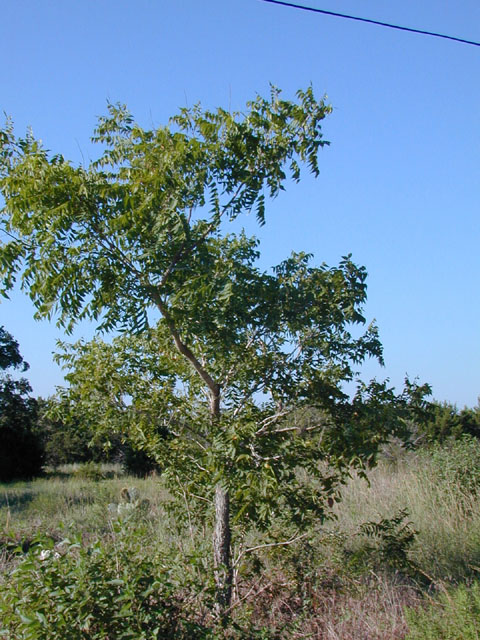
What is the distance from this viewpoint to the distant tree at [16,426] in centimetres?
2261

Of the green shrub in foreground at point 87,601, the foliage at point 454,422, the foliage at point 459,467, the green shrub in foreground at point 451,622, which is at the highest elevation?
the foliage at point 454,422

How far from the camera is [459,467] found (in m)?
10.1

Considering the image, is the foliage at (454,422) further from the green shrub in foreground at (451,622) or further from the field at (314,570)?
the green shrub in foreground at (451,622)

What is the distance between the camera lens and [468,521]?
8.30 metres

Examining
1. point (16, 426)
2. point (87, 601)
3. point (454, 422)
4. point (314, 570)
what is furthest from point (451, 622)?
point (16, 426)

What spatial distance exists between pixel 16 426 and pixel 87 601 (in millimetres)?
22228

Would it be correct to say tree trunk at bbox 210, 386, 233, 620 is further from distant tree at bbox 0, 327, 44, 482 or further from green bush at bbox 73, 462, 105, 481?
distant tree at bbox 0, 327, 44, 482

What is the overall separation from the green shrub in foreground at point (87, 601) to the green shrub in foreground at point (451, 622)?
1.39m

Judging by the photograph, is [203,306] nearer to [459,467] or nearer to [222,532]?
[222,532]

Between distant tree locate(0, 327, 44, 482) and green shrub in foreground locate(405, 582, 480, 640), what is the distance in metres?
19.0

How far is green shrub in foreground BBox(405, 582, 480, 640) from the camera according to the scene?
3.84 metres

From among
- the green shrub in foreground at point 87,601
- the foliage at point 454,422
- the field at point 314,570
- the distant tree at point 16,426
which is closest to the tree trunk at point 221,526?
the field at point 314,570

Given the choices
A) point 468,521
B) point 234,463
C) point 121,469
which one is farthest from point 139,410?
point 121,469

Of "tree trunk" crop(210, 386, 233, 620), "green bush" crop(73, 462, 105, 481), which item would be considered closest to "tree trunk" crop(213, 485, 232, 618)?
"tree trunk" crop(210, 386, 233, 620)
